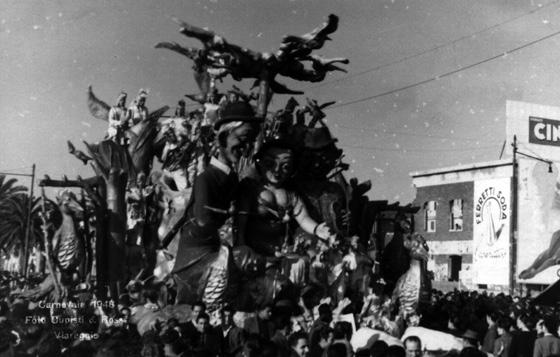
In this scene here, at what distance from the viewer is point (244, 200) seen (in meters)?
10.3

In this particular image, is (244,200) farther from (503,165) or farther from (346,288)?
(503,165)

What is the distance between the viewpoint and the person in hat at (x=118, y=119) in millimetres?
17250

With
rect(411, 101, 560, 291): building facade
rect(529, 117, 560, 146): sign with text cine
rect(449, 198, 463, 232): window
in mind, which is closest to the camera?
rect(411, 101, 560, 291): building facade

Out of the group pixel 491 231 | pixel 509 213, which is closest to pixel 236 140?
pixel 509 213

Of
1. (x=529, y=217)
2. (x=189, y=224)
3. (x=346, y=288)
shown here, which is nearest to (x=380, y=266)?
(x=346, y=288)

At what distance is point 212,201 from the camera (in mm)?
9258

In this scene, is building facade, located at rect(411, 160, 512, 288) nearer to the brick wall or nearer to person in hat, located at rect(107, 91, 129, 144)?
the brick wall

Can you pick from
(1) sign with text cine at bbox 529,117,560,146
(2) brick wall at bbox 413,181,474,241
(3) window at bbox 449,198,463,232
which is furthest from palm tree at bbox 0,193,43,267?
(1) sign with text cine at bbox 529,117,560,146

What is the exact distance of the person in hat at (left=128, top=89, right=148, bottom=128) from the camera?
57.9 ft

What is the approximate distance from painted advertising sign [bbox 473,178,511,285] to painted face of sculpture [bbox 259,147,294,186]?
90.5 ft

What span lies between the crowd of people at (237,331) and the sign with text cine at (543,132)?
27868 mm

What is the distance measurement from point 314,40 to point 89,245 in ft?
18.2

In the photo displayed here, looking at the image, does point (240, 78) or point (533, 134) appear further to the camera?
point (533, 134)

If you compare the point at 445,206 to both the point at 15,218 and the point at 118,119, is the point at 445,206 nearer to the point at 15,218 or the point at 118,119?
the point at 15,218
